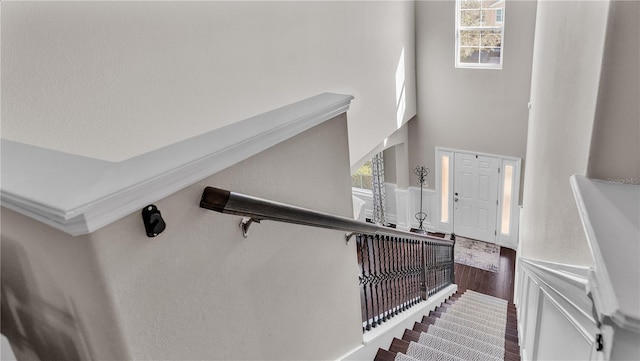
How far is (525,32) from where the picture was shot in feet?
22.5

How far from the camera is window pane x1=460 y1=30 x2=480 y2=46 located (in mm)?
7402

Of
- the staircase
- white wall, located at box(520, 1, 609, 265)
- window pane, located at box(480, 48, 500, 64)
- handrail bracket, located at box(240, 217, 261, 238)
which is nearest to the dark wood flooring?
the staircase

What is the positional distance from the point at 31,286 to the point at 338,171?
1.17 metres

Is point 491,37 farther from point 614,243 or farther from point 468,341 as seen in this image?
point 614,243

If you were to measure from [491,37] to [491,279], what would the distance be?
3.73 meters

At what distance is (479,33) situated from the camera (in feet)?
24.2

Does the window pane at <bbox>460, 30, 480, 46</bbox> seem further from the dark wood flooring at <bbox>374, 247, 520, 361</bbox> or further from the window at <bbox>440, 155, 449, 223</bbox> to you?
the dark wood flooring at <bbox>374, 247, 520, 361</bbox>

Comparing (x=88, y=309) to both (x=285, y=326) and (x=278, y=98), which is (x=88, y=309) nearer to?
(x=285, y=326)

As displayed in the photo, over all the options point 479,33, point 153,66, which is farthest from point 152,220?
point 479,33

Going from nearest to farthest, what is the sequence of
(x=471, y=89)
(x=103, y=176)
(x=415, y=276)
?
(x=103, y=176)
(x=415, y=276)
(x=471, y=89)

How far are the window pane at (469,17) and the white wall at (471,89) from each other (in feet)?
0.67


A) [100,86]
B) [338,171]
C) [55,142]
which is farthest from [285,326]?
[100,86]

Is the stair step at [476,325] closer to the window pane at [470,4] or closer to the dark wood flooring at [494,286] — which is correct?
the dark wood flooring at [494,286]

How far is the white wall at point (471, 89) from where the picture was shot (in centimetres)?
699
